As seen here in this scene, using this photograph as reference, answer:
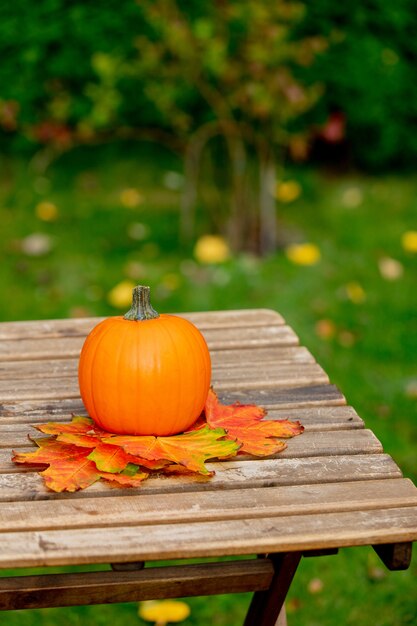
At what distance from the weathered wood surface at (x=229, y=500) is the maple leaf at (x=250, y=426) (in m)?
0.02

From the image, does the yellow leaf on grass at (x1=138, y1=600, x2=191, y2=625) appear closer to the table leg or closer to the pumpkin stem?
the table leg

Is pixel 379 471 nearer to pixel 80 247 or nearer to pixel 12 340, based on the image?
pixel 12 340

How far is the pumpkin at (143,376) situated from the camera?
5.12 feet

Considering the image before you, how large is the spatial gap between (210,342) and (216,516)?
795 millimetres

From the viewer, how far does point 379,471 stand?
1476 millimetres

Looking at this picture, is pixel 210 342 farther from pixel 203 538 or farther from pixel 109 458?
pixel 203 538

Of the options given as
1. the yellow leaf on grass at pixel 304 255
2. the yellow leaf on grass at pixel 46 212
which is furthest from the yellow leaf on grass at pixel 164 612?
the yellow leaf on grass at pixel 46 212

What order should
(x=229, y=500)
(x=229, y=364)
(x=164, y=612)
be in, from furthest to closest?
(x=164, y=612) < (x=229, y=364) < (x=229, y=500)

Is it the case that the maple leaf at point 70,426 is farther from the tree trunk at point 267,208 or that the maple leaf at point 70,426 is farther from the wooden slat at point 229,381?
the tree trunk at point 267,208

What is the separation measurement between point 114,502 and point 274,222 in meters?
3.31

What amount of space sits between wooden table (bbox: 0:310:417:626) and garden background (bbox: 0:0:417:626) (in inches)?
53.8

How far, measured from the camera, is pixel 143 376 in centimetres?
Answer: 156

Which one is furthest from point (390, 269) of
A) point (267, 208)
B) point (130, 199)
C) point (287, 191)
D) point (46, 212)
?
point (46, 212)

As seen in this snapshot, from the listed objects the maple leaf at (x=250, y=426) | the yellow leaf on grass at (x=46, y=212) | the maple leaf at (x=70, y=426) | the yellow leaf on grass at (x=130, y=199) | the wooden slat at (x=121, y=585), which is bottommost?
the yellow leaf on grass at (x=46, y=212)
